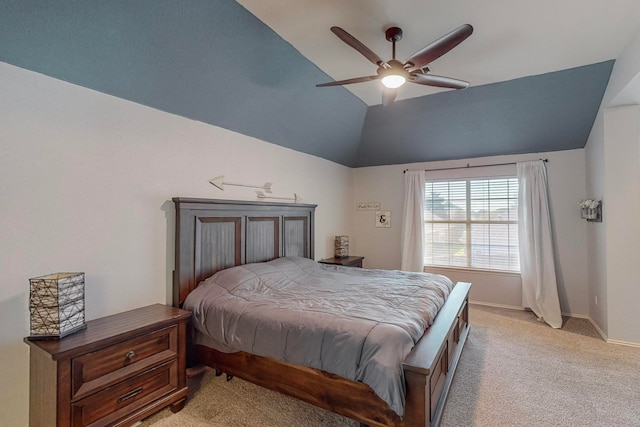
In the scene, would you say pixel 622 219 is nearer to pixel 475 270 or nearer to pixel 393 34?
Answer: pixel 475 270

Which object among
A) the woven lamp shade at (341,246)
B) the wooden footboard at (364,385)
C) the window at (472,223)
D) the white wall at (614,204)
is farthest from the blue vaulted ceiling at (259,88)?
the wooden footboard at (364,385)

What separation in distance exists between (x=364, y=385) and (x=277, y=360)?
621mm

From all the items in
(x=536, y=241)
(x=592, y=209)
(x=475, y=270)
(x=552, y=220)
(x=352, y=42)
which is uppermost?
(x=352, y=42)

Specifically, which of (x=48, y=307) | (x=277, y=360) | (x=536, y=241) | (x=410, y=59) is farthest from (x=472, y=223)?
(x=48, y=307)

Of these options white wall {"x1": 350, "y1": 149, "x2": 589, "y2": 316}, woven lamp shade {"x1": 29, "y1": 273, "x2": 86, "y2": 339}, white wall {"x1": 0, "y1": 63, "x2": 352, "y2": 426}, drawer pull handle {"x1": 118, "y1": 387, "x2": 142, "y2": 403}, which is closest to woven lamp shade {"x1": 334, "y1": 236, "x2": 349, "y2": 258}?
white wall {"x1": 350, "y1": 149, "x2": 589, "y2": 316}

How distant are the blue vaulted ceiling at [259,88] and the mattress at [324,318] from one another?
1.69 metres

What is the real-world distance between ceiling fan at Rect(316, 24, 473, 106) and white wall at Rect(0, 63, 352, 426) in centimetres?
168

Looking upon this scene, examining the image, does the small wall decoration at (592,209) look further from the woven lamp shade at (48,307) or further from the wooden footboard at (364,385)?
the woven lamp shade at (48,307)

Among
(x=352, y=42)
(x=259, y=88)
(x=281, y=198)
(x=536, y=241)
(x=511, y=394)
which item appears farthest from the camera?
(x=536, y=241)

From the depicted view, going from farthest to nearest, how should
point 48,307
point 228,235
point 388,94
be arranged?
point 228,235, point 388,94, point 48,307

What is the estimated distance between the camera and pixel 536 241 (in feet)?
13.7

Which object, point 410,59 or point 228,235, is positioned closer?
point 410,59

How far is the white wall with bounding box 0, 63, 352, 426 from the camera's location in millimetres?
1831

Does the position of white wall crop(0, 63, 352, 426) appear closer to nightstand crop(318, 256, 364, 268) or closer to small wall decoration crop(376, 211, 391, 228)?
nightstand crop(318, 256, 364, 268)
